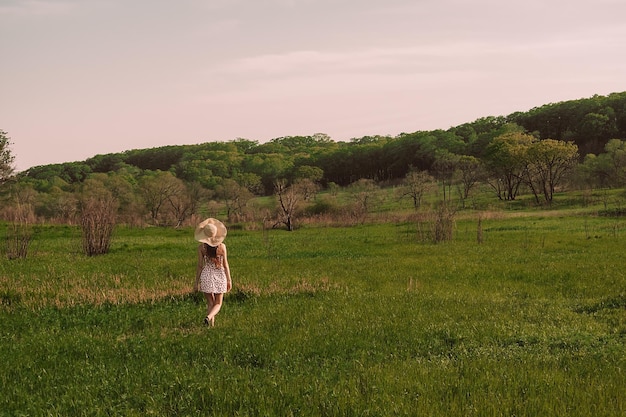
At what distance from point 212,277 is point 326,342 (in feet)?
12.7

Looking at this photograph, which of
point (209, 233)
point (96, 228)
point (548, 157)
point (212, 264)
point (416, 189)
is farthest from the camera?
point (416, 189)

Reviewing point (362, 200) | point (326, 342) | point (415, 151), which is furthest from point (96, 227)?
point (415, 151)

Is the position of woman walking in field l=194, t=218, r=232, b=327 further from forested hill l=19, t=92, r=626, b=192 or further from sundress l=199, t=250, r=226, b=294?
forested hill l=19, t=92, r=626, b=192

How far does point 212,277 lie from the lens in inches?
497

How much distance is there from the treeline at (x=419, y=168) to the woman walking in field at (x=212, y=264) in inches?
1332

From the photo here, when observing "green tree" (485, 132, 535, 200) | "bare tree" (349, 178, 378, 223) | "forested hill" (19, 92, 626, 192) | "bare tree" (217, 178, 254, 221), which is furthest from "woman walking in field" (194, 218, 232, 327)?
"forested hill" (19, 92, 626, 192)

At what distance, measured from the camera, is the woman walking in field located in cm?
1254

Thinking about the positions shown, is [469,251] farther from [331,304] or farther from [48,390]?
[48,390]

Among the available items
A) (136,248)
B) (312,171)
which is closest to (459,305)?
(136,248)

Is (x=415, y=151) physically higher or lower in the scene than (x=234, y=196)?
higher

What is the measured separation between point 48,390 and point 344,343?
5181 mm

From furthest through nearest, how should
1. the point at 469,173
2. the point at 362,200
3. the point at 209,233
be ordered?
the point at 469,173
the point at 362,200
the point at 209,233

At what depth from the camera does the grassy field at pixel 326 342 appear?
6684mm

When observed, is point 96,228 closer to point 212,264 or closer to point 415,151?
point 212,264
